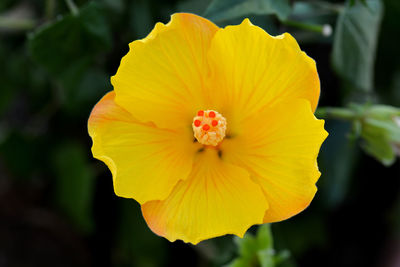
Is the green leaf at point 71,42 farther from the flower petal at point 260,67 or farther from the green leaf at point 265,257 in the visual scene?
the green leaf at point 265,257

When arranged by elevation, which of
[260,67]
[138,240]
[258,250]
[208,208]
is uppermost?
[260,67]

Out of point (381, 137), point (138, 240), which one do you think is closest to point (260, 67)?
point (381, 137)

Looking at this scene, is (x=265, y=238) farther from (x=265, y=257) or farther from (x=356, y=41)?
(x=356, y=41)

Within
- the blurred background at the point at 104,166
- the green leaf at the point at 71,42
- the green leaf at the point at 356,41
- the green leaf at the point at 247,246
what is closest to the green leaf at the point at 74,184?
the blurred background at the point at 104,166

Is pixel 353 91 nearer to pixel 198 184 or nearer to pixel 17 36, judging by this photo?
pixel 198 184

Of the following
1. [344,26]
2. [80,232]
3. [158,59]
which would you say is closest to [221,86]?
[158,59]

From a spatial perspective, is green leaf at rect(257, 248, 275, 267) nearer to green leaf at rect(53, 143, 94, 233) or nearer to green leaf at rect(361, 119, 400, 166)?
green leaf at rect(361, 119, 400, 166)

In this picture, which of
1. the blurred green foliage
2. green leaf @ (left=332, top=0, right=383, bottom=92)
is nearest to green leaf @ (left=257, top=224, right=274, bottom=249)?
the blurred green foliage
